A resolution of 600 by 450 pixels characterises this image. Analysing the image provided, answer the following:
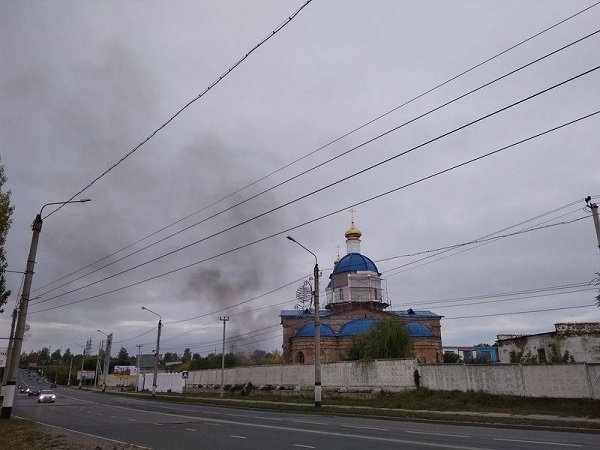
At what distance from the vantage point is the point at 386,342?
38969mm

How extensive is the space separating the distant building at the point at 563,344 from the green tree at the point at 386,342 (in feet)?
32.2

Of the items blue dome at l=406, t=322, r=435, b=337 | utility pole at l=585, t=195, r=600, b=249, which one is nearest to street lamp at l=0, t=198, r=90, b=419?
utility pole at l=585, t=195, r=600, b=249

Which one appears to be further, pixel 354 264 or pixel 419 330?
pixel 354 264

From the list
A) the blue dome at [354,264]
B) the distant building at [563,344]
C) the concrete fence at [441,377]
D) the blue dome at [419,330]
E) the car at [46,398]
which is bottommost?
the car at [46,398]

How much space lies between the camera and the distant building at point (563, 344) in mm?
35656

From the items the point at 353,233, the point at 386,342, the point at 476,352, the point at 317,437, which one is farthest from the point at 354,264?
the point at 476,352

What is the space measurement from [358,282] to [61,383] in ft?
357

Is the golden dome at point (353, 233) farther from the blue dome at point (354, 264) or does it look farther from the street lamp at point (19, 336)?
the street lamp at point (19, 336)

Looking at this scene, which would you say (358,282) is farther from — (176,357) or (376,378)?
(176,357)

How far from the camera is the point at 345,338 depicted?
5191 cm

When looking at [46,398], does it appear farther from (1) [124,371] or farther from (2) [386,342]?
(1) [124,371]

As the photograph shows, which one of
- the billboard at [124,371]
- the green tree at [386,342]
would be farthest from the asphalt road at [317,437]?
the billboard at [124,371]

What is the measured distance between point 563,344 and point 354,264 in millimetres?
28134

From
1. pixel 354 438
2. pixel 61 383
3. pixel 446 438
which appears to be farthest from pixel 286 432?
pixel 61 383
